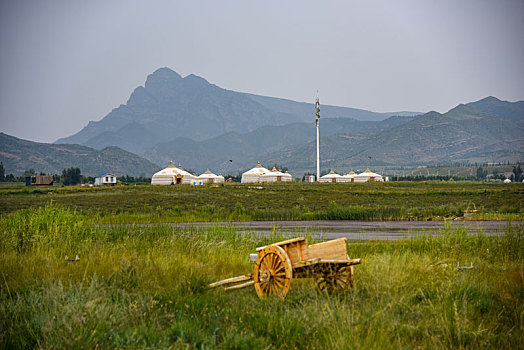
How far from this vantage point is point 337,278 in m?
7.58

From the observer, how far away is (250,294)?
796 cm

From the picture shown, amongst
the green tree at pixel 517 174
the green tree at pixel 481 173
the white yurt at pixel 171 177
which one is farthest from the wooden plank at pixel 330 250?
the green tree at pixel 481 173

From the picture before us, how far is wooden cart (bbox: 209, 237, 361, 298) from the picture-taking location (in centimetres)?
704

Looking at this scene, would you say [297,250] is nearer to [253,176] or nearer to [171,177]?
[171,177]

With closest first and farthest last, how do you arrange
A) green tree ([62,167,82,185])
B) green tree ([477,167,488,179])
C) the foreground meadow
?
the foreground meadow < green tree ([62,167,82,185]) < green tree ([477,167,488,179])

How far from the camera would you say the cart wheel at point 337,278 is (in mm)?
7531

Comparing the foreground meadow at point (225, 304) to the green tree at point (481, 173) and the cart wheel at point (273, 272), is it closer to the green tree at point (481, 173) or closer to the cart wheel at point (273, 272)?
the cart wheel at point (273, 272)

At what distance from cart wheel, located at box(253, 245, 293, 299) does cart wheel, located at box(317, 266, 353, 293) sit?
0.72 m

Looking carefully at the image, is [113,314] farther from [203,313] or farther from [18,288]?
[18,288]

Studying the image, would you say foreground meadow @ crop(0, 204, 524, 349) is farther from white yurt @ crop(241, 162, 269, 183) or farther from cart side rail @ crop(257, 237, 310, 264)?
white yurt @ crop(241, 162, 269, 183)

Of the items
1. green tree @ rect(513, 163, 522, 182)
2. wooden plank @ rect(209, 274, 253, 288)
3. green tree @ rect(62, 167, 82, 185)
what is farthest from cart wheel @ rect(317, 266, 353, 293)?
green tree @ rect(513, 163, 522, 182)

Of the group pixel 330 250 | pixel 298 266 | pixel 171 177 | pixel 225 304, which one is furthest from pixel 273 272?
pixel 171 177

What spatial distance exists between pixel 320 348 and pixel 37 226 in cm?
884

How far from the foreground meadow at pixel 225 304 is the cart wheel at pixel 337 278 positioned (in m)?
0.17
